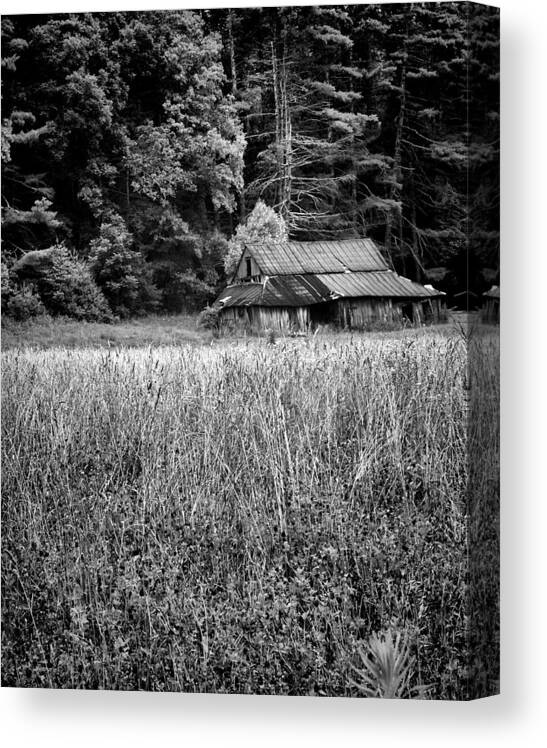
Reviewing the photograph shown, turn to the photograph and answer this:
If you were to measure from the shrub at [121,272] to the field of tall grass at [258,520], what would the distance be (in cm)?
30

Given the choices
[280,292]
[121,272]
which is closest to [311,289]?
[280,292]

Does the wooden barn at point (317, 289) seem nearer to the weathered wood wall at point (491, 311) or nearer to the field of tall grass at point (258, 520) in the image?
the field of tall grass at point (258, 520)

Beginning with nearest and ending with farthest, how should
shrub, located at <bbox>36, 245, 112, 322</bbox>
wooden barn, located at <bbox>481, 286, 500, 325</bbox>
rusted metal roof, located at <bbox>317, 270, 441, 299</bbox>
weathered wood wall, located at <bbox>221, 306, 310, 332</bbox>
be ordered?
wooden barn, located at <bbox>481, 286, 500, 325</bbox>, rusted metal roof, located at <bbox>317, 270, 441, 299</bbox>, weathered wood wall, located at <bbox>221, 306, 310, 332</bbox>, shrub, located at <bbox>36, 245, 112, 322</bbox>

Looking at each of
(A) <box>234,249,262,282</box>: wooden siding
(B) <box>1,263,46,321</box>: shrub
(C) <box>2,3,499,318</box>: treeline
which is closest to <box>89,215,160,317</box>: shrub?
(C) <box>2,3,499,318</box>: treeline

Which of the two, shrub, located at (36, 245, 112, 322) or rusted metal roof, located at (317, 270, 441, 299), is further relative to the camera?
shrub, located at (36, 245, 112, 322)

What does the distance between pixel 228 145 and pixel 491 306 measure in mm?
1815

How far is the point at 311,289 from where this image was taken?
23.3ft

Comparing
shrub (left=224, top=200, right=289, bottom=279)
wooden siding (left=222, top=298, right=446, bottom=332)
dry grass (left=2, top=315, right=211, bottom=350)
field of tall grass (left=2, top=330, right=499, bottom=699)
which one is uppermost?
shrub (left=224, top=200, right=289, bottom=279)

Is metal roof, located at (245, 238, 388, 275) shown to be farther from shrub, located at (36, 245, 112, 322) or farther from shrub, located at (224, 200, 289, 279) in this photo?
shrub, located at (36, 245, 112, 322)

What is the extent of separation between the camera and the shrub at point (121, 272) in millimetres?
7273

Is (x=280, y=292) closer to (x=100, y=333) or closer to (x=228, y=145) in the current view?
(x=228, y=145)

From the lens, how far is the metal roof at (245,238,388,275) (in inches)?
274

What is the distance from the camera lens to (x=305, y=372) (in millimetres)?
6996

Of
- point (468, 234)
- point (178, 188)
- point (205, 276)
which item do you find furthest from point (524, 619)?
point (178, 188)
